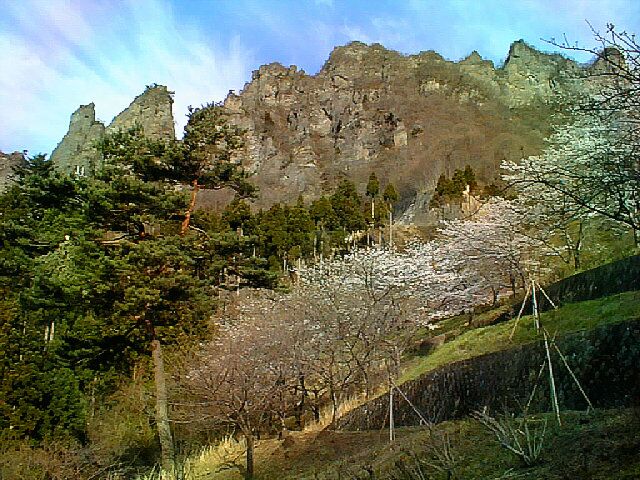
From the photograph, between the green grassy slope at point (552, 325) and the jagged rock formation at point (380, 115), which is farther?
the jagged rock formation at point (380, 115)

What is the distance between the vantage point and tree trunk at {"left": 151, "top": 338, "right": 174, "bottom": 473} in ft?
49.3

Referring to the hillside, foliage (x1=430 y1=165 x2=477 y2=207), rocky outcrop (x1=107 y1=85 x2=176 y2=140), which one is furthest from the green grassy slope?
rocky outcrop (x1=107 y1=85 x2=176 y2=140)

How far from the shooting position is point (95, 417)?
58.6 feet

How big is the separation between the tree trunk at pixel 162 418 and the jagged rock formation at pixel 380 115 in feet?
115

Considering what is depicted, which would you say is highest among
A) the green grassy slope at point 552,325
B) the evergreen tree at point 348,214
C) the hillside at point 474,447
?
the evergreen tree at point 348,214

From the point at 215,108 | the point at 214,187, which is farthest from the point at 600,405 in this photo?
the point at 215,108

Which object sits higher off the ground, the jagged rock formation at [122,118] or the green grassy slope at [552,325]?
the jagged rock formation at [122,118]

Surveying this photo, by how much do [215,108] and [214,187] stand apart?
2.45 meters

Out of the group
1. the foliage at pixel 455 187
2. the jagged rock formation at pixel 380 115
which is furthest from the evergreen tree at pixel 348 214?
the jagged rock formation at pixel 380 115

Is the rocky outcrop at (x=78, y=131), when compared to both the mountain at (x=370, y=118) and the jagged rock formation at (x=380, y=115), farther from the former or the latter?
the jagged rock formation at (x=380, y=115)

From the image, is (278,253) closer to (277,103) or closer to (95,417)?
(95,417)

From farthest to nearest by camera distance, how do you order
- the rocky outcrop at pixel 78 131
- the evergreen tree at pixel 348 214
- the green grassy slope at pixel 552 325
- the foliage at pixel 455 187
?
1. the rocky outcrop at pixel 78 131
2. the foliage at pixel 455 187
3. the evergreen tree at pixel 348 214
4. the green grassy slope at pixel 552 325

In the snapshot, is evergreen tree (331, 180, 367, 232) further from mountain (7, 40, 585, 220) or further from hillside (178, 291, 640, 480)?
hillside (178, 291, 640, 480)

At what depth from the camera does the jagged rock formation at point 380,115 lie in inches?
2254
